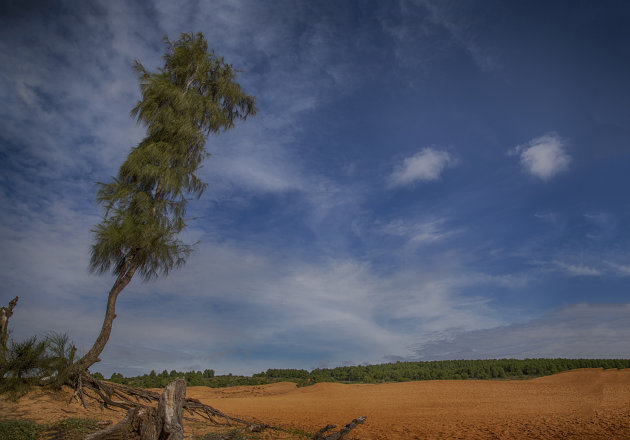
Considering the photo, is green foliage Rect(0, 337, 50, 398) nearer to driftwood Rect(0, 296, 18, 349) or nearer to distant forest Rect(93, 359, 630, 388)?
driftwood Rect(0, 296, 18, 349)

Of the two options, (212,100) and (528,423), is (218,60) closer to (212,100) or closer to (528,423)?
(212,100)

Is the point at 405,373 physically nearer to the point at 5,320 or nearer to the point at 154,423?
the point at 5,320

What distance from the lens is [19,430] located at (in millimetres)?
6902

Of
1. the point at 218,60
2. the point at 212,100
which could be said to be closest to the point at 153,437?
the point at 212,100

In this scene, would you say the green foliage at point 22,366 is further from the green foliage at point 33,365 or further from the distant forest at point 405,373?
the distant forest at point 405,373

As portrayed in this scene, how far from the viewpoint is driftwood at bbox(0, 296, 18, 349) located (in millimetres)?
9531

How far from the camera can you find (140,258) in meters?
12.3

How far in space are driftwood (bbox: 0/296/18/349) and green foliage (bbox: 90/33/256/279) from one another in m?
2.40

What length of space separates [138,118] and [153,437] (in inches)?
521

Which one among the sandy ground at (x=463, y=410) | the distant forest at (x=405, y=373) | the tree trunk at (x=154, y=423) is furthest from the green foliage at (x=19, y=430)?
the distant forest at (x=405, y=373)

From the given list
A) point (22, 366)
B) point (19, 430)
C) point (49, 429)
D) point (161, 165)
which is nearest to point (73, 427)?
point (49, 429)

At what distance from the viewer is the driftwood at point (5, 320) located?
9531 millimetres

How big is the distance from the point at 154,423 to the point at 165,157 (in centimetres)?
1076

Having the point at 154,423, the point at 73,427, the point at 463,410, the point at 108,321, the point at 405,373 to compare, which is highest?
the point at 108,321
